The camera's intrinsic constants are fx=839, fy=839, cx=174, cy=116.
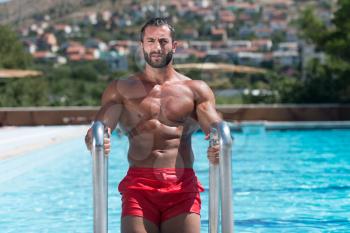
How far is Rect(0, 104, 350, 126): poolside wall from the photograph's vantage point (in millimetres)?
16531

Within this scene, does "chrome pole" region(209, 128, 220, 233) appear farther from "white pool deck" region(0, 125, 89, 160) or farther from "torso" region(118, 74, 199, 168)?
"white pool deck" region(0, 125, 89, 160)

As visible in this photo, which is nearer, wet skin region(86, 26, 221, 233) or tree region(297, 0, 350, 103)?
wet skin region(86, 26, 221, 233)

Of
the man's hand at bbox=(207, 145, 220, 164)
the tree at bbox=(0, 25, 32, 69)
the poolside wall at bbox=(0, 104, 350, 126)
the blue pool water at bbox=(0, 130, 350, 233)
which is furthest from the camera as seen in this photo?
the tree at bbox=(0, 25, 32, 69)

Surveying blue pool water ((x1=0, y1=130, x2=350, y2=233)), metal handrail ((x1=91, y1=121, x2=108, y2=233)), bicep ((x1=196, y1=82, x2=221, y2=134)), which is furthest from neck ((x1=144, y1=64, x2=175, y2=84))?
blue pool water ((x1=0, y1=130, x2=350, y2=233))

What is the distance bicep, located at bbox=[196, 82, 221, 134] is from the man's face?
23cm

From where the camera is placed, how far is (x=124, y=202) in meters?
3.11

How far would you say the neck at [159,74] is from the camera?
126 inches

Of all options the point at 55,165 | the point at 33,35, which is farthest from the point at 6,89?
the point at 33,35

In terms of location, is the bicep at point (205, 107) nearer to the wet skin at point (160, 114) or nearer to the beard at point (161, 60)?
the wet skin at point (160, 114)

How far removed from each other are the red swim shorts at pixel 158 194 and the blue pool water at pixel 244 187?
2703 millimetres

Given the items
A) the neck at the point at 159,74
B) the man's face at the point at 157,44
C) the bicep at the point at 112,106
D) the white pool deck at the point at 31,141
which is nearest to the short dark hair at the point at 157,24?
the man's face at the point at 157,44

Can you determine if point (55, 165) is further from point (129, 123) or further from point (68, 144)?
point (129, 123)

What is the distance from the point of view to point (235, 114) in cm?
1669

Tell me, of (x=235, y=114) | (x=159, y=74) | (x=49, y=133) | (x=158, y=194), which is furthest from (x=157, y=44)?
(x=235, y=114)
